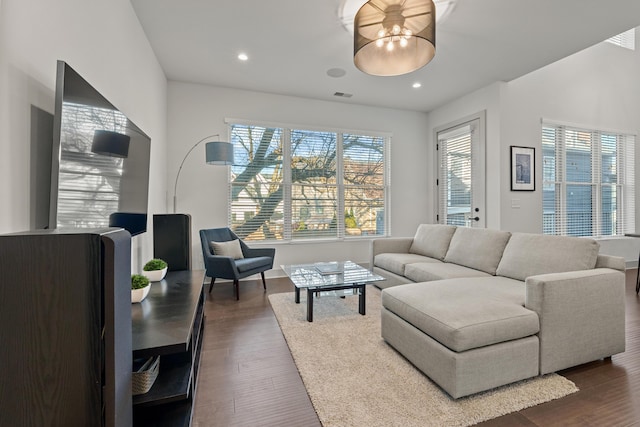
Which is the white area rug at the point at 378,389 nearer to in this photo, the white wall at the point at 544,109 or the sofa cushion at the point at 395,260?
the sofa cushion at the point at 395,260

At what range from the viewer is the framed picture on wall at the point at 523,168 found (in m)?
4.25

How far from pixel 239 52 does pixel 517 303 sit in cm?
365

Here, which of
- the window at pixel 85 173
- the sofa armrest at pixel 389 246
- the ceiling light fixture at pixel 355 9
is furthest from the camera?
the sofa armrest at pixel 389 246

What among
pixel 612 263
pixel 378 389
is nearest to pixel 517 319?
pixel 378 389

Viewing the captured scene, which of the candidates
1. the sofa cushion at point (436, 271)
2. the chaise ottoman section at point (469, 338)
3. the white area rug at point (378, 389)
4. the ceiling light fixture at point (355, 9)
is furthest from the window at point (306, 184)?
the chaise ottoman section at point (469, 338)

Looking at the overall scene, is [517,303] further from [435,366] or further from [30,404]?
[30,404]

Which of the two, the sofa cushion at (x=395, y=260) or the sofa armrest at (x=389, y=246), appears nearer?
the sofa cushion at (x=395, y=260)

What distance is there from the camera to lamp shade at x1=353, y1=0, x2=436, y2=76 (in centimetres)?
199

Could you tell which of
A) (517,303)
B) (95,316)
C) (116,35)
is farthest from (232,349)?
(116,35)

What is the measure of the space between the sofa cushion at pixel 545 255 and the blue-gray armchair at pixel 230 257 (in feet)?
8.94

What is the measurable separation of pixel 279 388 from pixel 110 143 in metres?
1.76

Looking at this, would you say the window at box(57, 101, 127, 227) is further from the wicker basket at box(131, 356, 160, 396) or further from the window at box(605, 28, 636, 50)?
the window at box(605, 28, 636, 50)

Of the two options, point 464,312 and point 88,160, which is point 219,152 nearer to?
point 88,160

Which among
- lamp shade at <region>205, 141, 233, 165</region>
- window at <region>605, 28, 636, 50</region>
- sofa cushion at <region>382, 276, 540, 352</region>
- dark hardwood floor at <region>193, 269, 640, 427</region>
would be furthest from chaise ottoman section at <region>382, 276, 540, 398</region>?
window at <region>605, 28, 636, 50</region>
